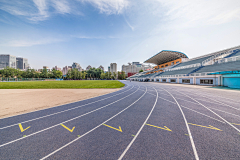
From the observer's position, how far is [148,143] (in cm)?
335

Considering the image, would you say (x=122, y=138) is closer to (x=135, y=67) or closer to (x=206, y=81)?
(x=206, y=81)

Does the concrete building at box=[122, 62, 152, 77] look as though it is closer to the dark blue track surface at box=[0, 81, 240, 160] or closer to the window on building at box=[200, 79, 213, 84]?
the window on building at box=[200, 79, 213, 84]

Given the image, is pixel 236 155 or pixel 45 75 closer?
pixel 236 155

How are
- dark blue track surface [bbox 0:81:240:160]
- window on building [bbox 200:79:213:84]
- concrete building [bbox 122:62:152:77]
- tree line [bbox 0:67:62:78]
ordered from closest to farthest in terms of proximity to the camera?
dark blue track surface [bbox 0:81:240:160], window on building [bbox 200:79:213:84], tree line [bbox 0:67:62:78], concrete building [bbox 122:62:152:77]

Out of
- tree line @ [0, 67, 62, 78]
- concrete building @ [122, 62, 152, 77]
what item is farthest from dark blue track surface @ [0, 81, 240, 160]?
concrete building @ [122, 62, 152, 77]

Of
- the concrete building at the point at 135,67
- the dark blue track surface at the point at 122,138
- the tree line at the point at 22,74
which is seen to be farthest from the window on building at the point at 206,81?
Answer: the concrete building at the point at 135,67

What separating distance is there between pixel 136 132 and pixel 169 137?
1.28 m

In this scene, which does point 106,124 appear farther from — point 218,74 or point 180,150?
point 218,74

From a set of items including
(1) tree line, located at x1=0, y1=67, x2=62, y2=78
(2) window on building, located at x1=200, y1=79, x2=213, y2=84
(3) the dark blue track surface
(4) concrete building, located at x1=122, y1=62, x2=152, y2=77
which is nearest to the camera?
(3) the dark blue track surface

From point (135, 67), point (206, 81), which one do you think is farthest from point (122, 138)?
point (135, 67)

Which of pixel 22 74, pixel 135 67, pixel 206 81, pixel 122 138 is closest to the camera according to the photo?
pixel 122 138

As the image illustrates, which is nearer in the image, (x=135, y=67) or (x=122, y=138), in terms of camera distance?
(x=122, y=138)

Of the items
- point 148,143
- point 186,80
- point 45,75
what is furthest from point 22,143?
point 45,75

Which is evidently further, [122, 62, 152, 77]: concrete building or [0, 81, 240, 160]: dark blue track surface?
[122, 62, 152, 77]: concrete building
